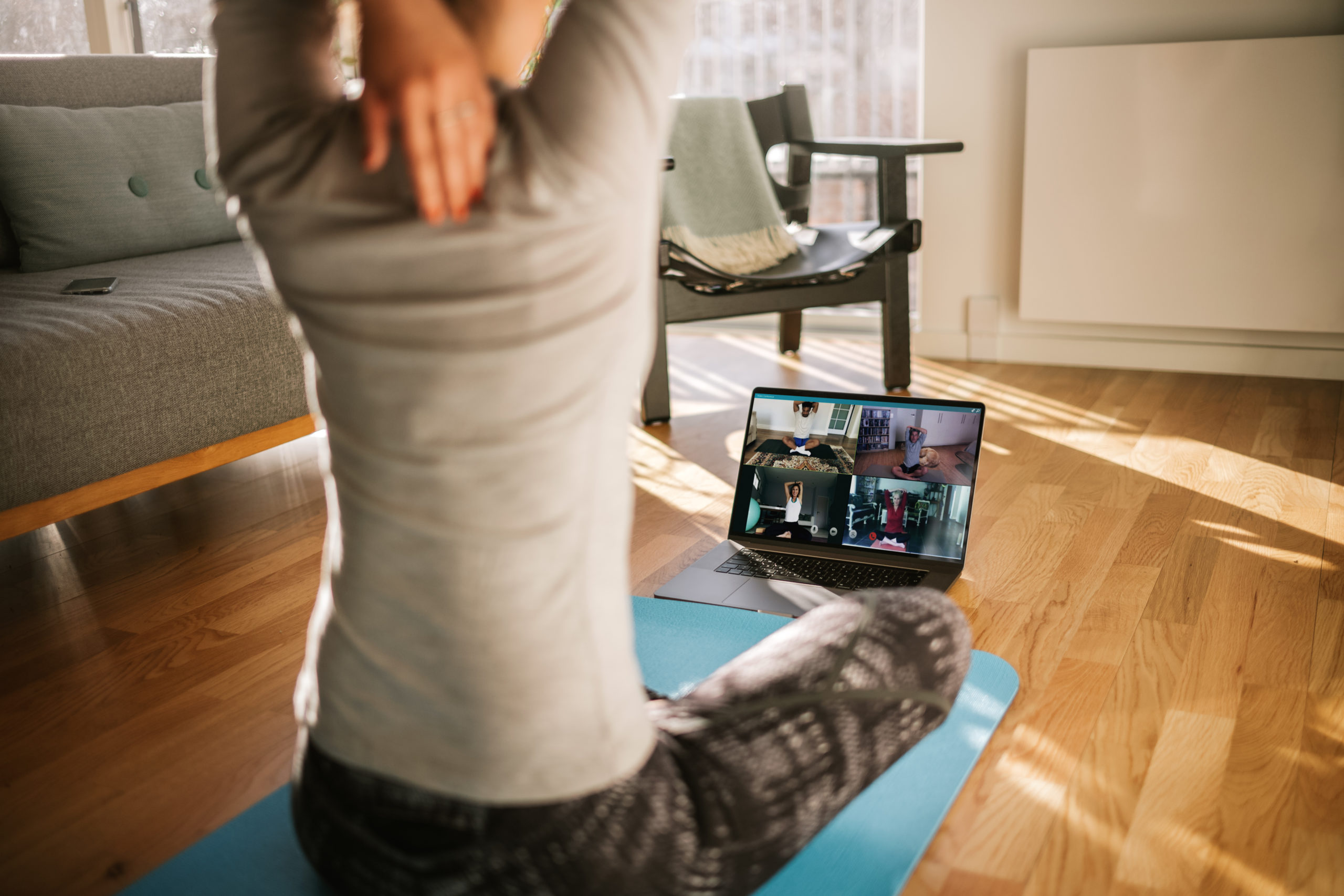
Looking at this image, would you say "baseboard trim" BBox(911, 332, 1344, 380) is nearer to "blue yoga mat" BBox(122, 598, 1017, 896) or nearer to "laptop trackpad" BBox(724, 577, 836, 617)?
"laptop trackpad" BBox(724, 577, 836, 617)

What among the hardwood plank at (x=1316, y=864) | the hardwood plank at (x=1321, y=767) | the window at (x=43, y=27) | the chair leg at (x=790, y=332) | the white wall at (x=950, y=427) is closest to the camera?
the hardwood plank at (x=1316, y=864)

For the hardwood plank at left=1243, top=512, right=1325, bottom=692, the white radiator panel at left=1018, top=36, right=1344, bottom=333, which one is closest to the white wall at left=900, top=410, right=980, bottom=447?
the hardwood plank at left=1243, top=512, right=1325, bottom=692

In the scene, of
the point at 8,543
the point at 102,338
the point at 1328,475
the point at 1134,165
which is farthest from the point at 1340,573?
the point at 8,543

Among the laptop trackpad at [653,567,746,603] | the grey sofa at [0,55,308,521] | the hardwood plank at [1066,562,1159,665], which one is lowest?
the hardwood plank at [1066,562,1159,665]

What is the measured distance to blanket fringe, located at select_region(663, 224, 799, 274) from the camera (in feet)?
9.01

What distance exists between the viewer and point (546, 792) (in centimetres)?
70

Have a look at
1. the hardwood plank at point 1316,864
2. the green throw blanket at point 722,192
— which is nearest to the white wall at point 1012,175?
the green throw blanket at point 722,192

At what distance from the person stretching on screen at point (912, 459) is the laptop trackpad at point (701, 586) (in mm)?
293

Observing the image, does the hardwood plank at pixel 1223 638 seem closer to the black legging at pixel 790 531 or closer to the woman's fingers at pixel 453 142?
the black legging at pixel 790 531

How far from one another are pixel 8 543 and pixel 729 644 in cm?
148

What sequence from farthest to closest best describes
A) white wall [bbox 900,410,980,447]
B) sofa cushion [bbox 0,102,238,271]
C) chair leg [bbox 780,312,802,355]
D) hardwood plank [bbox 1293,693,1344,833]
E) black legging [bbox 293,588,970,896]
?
chair leg [bbox 780,312,802,355] → sofa cushion [bbox 0,102,238,271] → white wall [bbox 900,410,980,447] → hardwood plank [bbox 1293,693,1344,833] → black legging [bbox 293,588,970,896]

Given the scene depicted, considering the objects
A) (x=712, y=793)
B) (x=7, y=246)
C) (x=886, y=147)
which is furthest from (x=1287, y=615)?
(x=7, y=246)

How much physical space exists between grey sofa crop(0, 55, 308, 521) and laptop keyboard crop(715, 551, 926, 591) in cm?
91

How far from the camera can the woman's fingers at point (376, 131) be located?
0.59m
